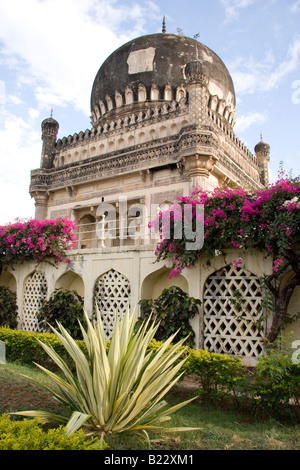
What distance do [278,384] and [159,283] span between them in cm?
460

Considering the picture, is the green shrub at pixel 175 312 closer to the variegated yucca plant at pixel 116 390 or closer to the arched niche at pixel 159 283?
the arched niche at pixel 159 283

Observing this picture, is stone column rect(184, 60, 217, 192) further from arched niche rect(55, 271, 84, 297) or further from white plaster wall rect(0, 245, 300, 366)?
arched niche rect(55, 271, 84, 297)

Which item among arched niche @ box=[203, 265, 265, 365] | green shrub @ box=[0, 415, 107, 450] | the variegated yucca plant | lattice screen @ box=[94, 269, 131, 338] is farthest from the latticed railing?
green shrub @ box=[0, 415, 107, 450]

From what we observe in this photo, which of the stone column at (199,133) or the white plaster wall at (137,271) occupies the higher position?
the stone column at (199,133)

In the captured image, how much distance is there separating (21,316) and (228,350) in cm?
666

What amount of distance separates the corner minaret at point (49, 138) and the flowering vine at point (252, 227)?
39.3ft

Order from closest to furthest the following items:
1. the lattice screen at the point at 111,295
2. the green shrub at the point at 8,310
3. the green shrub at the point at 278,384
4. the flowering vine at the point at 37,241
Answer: the green shrub at the point at 278,384, the lattice screen at the point at 111,295, the flowering vine at the point at 37,241, the green shrub at the point at 8,310

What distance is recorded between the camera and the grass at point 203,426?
380 cm

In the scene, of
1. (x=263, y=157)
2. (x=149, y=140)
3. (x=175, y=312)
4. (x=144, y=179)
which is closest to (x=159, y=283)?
(x=175, y=312)

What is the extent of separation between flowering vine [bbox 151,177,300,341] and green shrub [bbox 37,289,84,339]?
10.4 ft

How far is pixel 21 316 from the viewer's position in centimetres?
1126

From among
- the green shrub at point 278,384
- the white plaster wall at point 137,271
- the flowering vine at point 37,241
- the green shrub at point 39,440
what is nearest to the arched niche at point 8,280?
the white plaster wall at point 137,271

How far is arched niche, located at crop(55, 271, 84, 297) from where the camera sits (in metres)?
10.6
